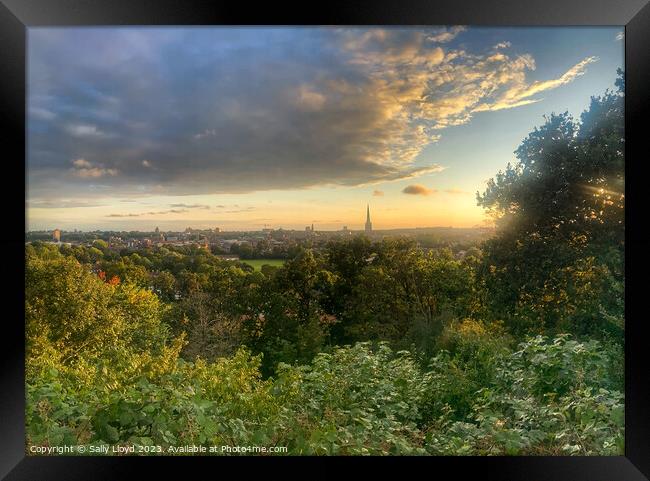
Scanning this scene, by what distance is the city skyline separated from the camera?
2.66 metres

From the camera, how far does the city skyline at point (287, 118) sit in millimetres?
2660

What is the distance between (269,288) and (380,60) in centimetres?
182

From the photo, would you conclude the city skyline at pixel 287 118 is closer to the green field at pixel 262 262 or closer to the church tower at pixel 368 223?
the church tower at pixel 368 223

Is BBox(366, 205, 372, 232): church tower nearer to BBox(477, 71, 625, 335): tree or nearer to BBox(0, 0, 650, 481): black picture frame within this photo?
BBox(477, 71, 625, 335): tree

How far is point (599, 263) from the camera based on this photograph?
263 cm

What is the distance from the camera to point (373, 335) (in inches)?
116

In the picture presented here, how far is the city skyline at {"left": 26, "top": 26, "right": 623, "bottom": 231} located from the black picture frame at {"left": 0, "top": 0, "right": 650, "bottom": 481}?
1.47 feet

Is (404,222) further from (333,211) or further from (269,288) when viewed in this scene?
(269,288)

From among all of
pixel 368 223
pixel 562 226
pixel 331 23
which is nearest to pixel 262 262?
pixel 368 223

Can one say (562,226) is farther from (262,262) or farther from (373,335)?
(262,262)

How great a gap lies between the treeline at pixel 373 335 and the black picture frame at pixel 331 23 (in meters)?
0.13

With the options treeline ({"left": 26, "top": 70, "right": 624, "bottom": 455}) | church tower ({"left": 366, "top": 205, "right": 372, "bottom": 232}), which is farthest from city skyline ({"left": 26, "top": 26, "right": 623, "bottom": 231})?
treeline ({"left": 26, "top": 70, "right": 624, "bottom": 455})

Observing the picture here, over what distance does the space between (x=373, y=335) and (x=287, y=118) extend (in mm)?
1705

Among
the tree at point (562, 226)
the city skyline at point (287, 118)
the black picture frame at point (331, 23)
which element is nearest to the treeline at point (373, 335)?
the tree at point (562, 226)
